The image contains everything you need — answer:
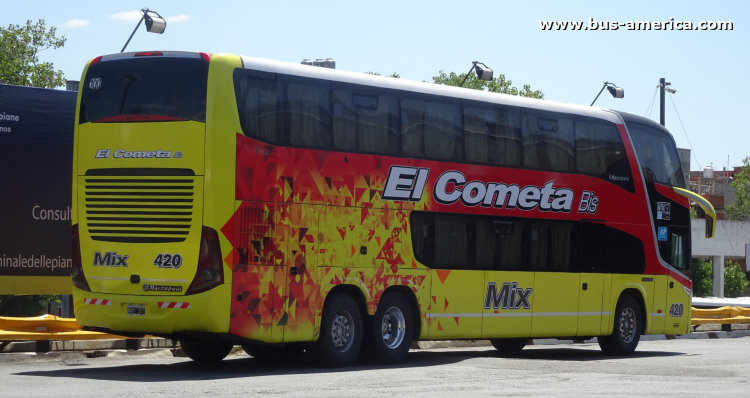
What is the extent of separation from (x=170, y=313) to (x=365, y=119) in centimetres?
407

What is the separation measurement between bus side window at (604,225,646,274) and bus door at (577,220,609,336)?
0.62 feet

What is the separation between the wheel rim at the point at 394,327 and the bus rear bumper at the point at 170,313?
3296 mm

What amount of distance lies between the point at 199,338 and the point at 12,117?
5909mm

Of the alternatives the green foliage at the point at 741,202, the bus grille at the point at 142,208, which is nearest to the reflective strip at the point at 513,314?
the bus grille at the point at 142,208

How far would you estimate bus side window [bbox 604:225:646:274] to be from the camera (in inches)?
813

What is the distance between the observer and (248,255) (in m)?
14.4

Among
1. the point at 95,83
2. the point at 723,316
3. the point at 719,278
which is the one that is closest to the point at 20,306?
the point at 95,83

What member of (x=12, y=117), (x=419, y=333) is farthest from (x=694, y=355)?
(x=12, y=117)

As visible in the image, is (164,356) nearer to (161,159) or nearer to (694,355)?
(161,159)

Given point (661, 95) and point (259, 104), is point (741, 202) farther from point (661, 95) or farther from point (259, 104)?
point (259, 104)

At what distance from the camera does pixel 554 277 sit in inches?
770

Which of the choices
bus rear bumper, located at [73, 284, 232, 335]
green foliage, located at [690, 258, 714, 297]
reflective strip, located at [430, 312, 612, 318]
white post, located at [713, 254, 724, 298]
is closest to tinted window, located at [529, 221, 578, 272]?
reflective strip, located at [430, 312, 612, 318]

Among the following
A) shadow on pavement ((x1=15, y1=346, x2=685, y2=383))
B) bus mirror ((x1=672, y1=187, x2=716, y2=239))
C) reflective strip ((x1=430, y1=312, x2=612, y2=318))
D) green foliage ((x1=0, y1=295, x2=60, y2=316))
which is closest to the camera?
shadow on pavement ((x1=15, y1=346, x2=685, y2=383))

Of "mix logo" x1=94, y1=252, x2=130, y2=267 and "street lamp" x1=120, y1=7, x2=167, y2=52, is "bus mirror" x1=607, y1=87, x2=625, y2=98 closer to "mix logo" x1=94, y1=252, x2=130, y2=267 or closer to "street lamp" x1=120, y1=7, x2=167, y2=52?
"street lamp" x1=120, y1=7, x2=167, y2=52
